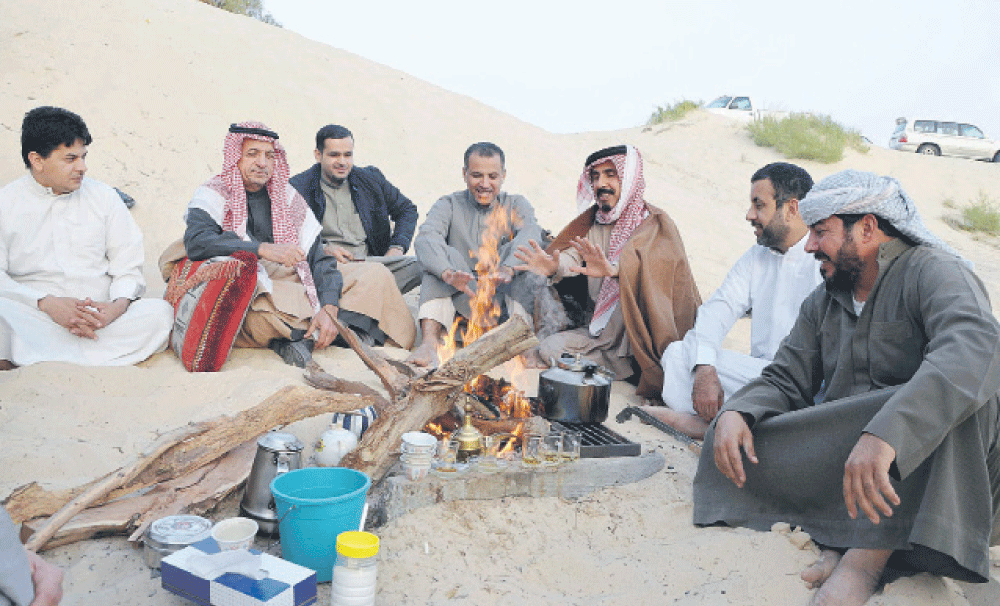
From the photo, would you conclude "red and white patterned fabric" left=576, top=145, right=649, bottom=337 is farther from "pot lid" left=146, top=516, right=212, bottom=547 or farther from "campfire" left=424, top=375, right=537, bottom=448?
"pot lid" left=146, top=516, right=212, bottom=547

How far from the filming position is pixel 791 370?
3.16 m

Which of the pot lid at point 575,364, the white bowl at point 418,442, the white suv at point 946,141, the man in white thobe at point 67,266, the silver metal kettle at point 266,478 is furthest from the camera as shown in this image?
the white suv at point 946,141

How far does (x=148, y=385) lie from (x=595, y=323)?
2.80m

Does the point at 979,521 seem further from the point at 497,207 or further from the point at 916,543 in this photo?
the point at 497,207

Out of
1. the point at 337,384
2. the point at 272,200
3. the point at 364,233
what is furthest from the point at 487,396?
the point at 364,233

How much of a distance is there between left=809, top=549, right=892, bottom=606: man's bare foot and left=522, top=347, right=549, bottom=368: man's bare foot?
281 centimetres

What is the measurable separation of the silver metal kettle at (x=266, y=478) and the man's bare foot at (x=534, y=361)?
2576 millimetres

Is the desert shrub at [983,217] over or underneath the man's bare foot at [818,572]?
over

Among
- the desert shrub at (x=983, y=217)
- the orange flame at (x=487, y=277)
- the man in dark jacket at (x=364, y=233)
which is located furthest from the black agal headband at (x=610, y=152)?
the desert shrub at (x=983, y=217)

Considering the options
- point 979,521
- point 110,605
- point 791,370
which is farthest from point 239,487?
point 979,521

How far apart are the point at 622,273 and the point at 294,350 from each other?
2.12 meters

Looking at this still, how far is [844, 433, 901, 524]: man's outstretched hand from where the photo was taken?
226 cm

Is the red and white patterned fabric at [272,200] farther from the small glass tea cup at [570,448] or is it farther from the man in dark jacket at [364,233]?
the small glass tea cup at [570,448]

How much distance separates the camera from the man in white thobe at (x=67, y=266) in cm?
424
